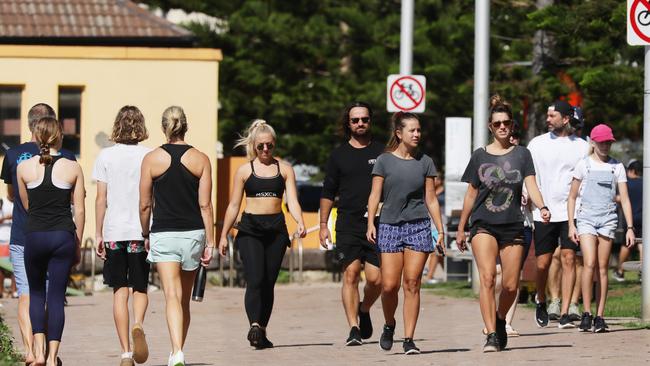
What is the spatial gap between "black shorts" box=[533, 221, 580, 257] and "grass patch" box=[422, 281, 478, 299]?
13.8 ft

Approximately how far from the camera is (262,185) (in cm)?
1280

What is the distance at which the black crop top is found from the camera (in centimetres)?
1280

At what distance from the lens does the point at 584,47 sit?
971 inches

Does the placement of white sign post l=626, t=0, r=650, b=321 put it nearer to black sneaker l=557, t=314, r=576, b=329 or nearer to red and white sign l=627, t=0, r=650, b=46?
red and white sign l=627, t=0, r=650, b=46

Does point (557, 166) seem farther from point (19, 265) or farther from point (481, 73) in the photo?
point (19, 265)

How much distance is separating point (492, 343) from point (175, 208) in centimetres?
255

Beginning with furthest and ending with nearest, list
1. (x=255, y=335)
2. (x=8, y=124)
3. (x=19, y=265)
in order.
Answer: (x=8, y=124) < (x=255, y=335) < (x=19, y=265)

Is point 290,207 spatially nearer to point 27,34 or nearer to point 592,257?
point 592,257

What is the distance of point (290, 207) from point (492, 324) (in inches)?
75.3

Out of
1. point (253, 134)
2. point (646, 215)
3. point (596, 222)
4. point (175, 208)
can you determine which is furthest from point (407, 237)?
point (646, 215)

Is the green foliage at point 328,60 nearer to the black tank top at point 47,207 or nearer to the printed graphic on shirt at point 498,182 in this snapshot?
the printed graphic on shirt at point 498,182

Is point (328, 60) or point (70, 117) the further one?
point (328, 60)

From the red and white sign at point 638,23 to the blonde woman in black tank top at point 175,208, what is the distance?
14.7 feet

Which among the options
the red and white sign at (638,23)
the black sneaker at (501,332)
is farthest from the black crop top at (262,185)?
the red and white sign at (638,23)
